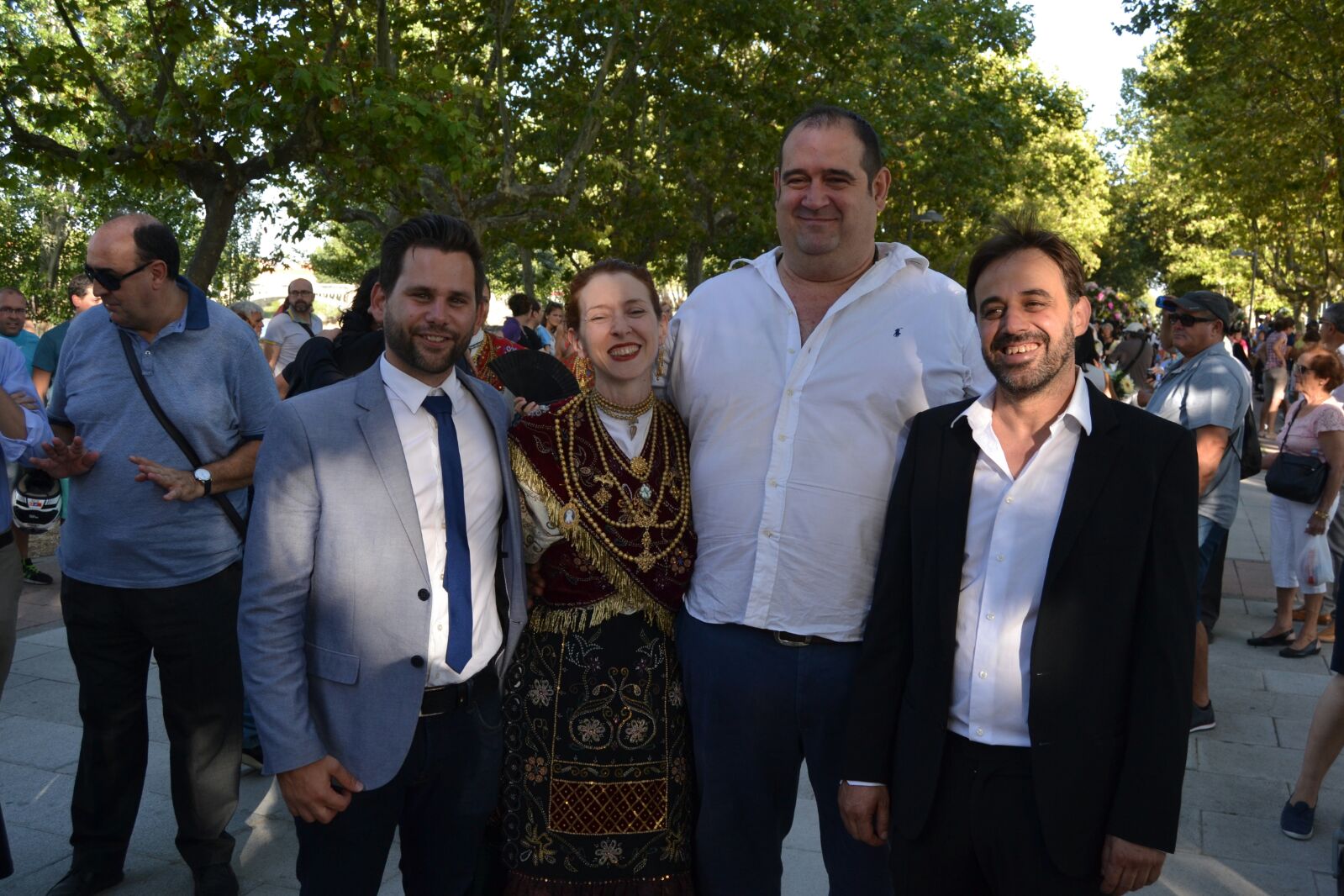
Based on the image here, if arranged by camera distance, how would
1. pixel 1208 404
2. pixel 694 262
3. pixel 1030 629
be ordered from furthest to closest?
pixel 694 262 < pixel 1208 404 < pixel 1030 629

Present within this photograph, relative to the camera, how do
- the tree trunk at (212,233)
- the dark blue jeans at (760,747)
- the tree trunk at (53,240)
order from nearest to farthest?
the dark blue jeans at (760,747), the tree trunk at (212,233), the tree trunk at (53,240)

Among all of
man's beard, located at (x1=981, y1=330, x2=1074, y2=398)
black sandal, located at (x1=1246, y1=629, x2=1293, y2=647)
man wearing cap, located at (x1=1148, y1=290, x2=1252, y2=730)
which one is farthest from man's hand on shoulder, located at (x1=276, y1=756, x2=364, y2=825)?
black sandal, located at (x1=1246, y1=629, x2=1293, y2=647)

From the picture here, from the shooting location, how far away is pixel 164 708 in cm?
373

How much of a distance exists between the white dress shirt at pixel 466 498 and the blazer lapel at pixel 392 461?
0.09 ft

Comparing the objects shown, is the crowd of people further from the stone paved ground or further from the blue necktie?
the stone paved ground

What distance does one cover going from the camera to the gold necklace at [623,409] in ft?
9.63

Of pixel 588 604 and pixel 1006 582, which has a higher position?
pixel 1006 582

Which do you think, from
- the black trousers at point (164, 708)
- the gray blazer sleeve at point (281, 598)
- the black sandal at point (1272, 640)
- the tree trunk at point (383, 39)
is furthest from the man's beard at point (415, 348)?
the tree trunk at point (383, 39)

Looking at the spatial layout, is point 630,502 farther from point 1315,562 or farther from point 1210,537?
point 1315,562

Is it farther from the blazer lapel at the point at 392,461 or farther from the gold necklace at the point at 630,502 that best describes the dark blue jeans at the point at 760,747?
the blazer lapel at the point at 392,461

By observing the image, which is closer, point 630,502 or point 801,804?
point 630,502

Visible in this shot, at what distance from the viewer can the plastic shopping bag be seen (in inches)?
274

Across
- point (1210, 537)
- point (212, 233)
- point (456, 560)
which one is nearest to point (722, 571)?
point (456, 560)

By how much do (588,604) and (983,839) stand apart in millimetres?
1062
